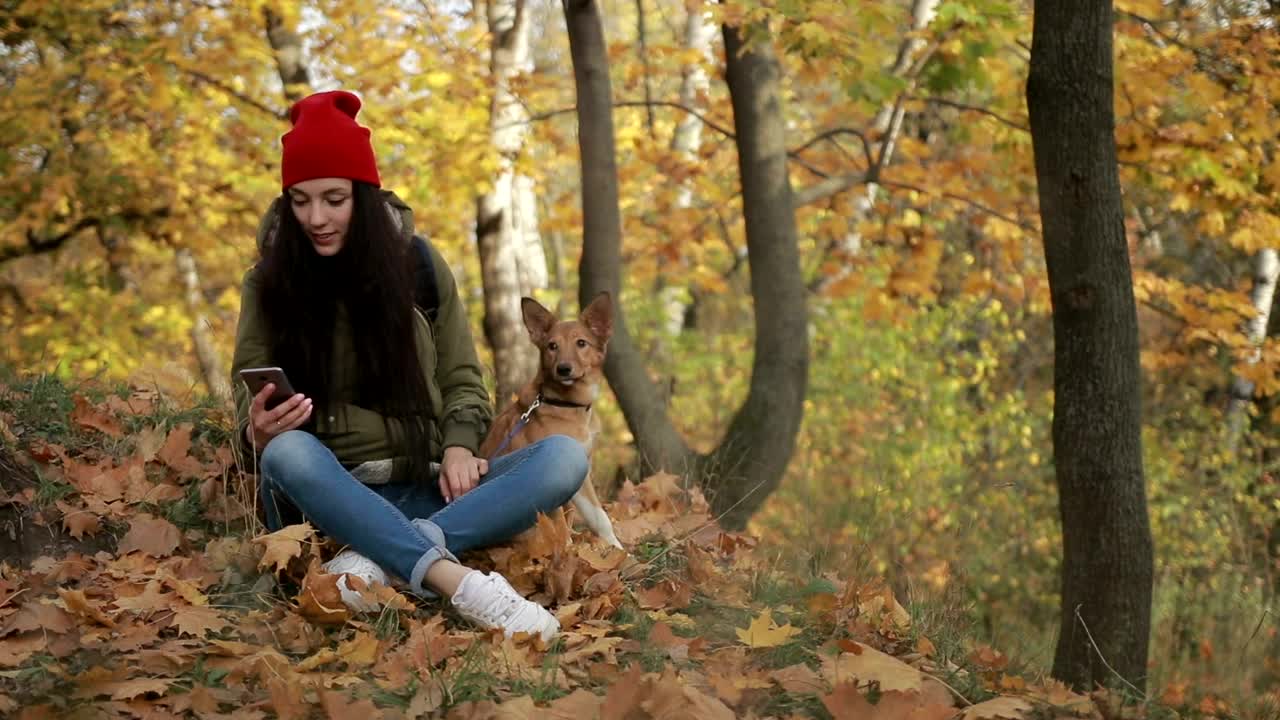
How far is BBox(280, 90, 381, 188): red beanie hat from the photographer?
3.86 m

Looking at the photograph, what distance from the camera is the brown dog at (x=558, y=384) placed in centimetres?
479

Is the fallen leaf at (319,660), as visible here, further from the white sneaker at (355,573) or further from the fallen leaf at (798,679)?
the fallen leaf at (798,679)

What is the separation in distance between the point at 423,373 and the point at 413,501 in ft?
1.52

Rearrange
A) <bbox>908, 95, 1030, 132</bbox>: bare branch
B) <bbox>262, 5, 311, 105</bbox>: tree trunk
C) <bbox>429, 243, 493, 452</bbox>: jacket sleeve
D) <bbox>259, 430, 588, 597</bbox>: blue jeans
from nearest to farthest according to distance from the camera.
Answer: <bbox>259, 430, 588, 597</bbox>: blue jeans < <bbox>429, 243, 493, 452</bbox>: jacket sleeve < <bbox>908, 95, 1030, 132</bbox>: bare branch < <bbox>262, 5, 311, 105</bbox>: tree trunk

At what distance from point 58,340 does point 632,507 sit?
35.8 feet

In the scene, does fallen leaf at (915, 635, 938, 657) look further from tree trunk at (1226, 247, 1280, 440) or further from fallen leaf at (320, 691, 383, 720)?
tree trunk at (1226, 247, 1280, 440)

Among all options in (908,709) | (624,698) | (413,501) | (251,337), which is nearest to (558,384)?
(413,501)

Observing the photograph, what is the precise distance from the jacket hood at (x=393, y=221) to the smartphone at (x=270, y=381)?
54 centimetres

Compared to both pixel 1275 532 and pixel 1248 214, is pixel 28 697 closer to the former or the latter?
pixel 1248 214

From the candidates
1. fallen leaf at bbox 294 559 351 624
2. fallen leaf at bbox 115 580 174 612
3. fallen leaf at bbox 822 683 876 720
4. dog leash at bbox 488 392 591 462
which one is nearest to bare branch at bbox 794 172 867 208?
dog leash at bbox 488 392 591 462

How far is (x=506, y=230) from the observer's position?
11.9 metres

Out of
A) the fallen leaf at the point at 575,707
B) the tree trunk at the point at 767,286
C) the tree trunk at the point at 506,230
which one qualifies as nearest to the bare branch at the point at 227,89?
the tree trunk at the point at 506,230

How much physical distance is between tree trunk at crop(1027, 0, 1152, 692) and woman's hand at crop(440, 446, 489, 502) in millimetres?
2585

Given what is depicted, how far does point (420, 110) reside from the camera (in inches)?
481
